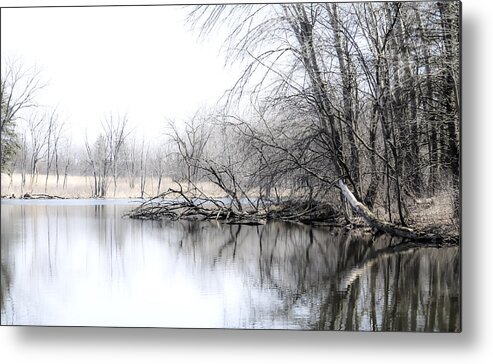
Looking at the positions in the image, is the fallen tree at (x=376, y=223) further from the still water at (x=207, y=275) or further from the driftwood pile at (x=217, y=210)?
the driftwood pile at (x=217, y=210)

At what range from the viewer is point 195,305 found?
12.9ft

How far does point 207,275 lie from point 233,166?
1.88ft

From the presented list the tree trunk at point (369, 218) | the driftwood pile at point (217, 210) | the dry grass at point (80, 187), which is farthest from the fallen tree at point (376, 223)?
the dry grass at point (80, 187)

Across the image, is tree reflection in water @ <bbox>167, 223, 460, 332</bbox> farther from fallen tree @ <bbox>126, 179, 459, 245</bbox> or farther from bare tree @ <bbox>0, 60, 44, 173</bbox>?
bare tree @ <bbox>0, 60, 44, 173</bbox>

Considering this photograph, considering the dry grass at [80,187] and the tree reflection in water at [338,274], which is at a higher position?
the dry grass at [80,187]

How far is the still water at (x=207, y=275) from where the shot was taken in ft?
12.7

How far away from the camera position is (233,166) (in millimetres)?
3982

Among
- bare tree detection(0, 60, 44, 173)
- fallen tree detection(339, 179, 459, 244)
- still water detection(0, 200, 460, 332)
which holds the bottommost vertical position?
still water detection(0, 200, 460, 332)

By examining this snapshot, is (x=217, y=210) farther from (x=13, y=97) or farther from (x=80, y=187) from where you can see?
(x=13, y=97)

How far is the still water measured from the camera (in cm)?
387

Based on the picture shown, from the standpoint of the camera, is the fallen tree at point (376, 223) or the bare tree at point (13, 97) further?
the bare tree at point (13, 97)

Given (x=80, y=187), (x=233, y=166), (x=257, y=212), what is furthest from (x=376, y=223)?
(x=80, y=187)

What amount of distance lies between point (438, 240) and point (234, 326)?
111 centimetres

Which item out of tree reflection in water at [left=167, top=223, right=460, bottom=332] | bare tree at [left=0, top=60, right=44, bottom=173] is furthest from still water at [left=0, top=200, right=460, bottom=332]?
bare tree at [left=0, top=60, right=44, bottom=173]
